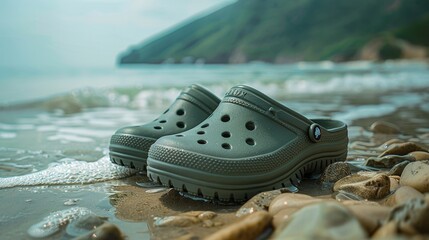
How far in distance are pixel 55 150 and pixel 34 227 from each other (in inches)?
61.9

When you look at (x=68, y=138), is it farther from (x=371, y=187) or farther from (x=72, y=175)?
(x=371, y=187)

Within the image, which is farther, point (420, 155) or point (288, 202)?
point (420, 155)

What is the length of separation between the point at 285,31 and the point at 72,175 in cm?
7584

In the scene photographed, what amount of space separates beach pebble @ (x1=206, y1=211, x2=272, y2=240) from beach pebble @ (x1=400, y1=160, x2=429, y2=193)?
683 mm

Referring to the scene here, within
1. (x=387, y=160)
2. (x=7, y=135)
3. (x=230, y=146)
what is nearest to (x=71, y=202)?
(x=230, y=146)

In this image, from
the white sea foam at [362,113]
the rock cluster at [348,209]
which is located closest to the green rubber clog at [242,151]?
the rock cluster at [348,209]

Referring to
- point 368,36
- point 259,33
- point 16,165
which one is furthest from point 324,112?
point 259,33

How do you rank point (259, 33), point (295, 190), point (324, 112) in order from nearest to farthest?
point (295, 190) → point (324, 112) → point (259, 33)

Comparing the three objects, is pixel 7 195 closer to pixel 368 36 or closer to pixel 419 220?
pixel 419 220

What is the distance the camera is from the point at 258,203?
1518mm

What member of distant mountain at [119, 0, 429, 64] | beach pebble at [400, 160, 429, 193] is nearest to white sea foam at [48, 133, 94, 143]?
beach pebble at [400, 160, 429, 193]

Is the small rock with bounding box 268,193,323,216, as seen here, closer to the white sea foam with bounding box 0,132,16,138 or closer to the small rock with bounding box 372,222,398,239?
the small rock with bounding box 372,222,398,239

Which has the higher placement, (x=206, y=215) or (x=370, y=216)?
(x=370, y=216)

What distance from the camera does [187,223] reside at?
144 cm
